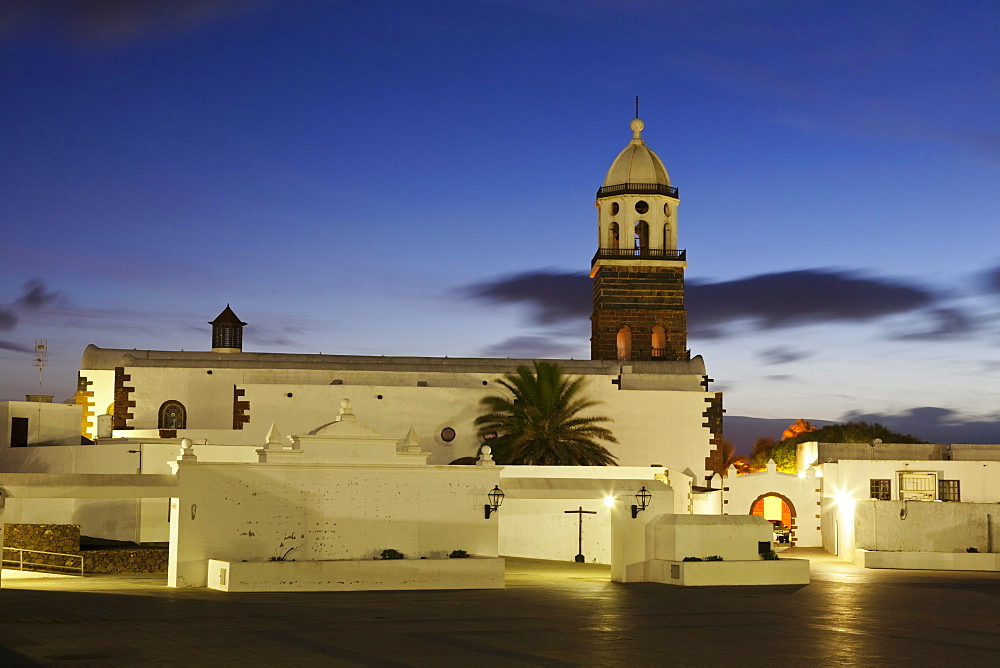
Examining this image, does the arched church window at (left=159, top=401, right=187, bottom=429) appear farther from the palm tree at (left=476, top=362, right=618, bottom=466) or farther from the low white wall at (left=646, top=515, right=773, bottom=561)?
the low white wall at (left=646, top=515, right=773, bottom=561)

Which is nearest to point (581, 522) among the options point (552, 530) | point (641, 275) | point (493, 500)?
point (552, 530)

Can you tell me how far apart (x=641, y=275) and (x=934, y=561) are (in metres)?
19.1

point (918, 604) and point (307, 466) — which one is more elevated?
point (307, 466)

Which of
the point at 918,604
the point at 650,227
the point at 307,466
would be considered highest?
the point at 650,227

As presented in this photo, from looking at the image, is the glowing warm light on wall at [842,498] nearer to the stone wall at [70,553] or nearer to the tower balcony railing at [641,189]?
the tower balcony railing at [641,189]

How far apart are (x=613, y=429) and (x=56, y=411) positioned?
63.2 feet

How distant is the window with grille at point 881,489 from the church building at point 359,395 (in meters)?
6.10

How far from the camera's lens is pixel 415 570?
21.7m

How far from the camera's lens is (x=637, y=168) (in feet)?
151

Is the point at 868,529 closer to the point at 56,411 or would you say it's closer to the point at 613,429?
the point at 613,429

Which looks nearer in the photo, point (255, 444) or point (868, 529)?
point (868, 529)

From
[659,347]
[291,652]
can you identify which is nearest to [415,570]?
[291,652]

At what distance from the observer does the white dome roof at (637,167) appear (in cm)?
4575

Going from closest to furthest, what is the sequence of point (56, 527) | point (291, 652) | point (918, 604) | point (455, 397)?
point (291, 652) < point (918, 604) < point (56, 527) < point (455, 397)
